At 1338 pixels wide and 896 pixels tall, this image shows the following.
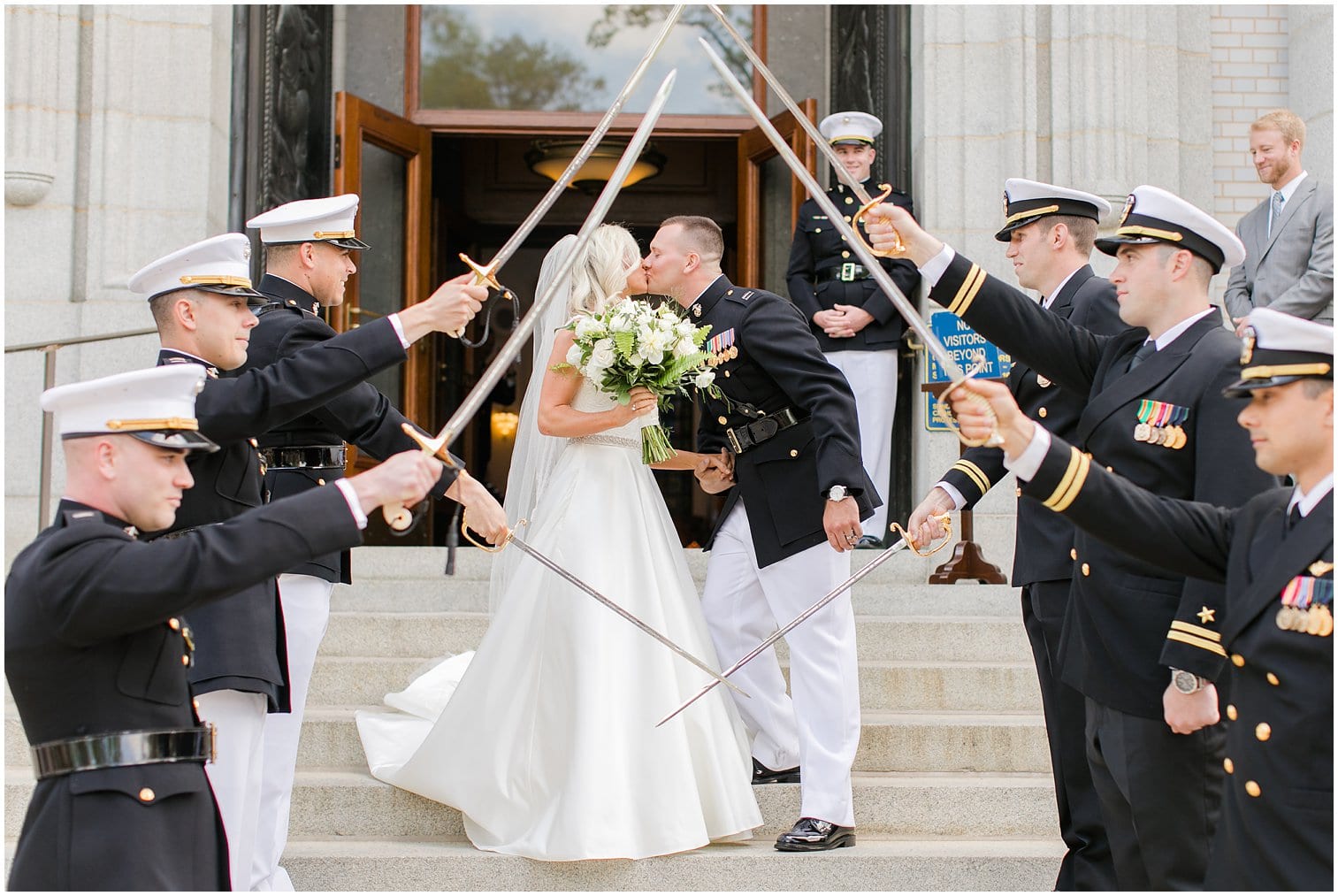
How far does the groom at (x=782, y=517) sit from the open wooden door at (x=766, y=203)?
3657 mm

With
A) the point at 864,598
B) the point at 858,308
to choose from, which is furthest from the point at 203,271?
the point at 858,308

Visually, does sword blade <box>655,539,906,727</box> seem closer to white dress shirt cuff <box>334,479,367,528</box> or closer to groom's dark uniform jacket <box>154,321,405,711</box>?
groom's dark uniform jacket <box>154,321,405,711</box>

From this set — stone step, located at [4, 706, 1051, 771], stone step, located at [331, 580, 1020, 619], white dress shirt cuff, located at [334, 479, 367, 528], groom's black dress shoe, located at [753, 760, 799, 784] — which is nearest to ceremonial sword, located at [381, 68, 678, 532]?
white dress shirt cuff, located at [334, 479, 367, 528]

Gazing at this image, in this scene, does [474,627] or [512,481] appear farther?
[474,627]

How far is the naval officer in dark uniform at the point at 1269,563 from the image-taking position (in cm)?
255

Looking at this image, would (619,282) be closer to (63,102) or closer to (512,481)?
(512,481)

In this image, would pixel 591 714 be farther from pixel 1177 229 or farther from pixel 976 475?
pixel 1177 229

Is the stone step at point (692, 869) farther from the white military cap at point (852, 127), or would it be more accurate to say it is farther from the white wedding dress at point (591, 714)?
the white military cap at point (852, 127)

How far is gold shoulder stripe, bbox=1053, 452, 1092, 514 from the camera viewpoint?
282 centimetres

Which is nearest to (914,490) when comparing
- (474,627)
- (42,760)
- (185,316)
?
(474,627)

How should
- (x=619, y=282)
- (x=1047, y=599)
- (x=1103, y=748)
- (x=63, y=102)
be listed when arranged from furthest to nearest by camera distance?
(x=63, y=102) → (x=619, y=282) → (x=1047, y=599) → (x=1103, y=748)

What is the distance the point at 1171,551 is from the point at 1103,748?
697 millimetres

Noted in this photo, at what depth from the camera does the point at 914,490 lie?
7.75 m

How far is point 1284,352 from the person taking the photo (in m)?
2.66
